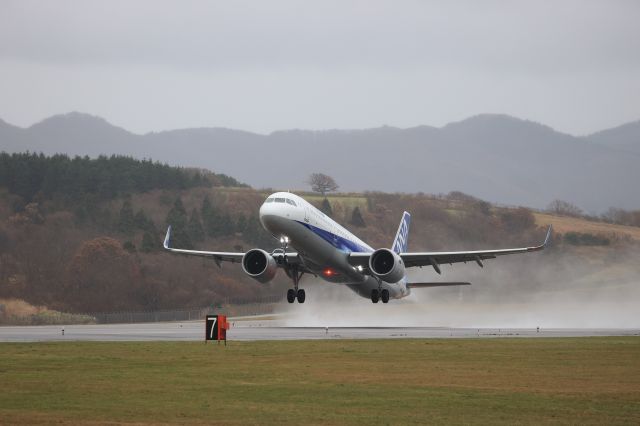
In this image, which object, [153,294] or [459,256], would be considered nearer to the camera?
[459,256]

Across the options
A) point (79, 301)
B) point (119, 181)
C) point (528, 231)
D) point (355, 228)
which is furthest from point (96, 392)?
point (119, 181)

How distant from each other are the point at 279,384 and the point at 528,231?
93049 millimetres

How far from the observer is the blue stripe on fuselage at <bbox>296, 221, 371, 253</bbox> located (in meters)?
50.6

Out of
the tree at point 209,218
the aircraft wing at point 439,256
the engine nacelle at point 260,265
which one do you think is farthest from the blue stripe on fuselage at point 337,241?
the tree at point 209,218

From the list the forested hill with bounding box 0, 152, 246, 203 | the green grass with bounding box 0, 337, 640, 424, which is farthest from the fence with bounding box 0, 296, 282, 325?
the forested hill with bounding box 0, 152, 246, 203

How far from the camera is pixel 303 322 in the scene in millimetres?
76750

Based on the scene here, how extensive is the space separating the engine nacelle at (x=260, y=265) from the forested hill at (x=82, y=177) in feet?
290

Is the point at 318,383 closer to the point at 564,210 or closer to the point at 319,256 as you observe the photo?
the point at 319,256

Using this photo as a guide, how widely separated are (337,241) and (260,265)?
13.9 ft

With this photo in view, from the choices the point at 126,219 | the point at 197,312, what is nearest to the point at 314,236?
the point at 197,312

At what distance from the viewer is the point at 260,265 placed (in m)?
54.4

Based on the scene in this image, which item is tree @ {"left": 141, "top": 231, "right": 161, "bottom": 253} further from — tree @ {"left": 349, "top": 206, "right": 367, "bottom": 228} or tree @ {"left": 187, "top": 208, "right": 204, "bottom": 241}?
tree @ {"left": 349, "top": 206, "right": 367, "bottom": 228}

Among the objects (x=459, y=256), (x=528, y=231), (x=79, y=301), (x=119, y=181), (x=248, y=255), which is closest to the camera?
(x=248, y=255)

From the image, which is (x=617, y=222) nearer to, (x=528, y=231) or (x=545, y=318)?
(x=528, y=231)
